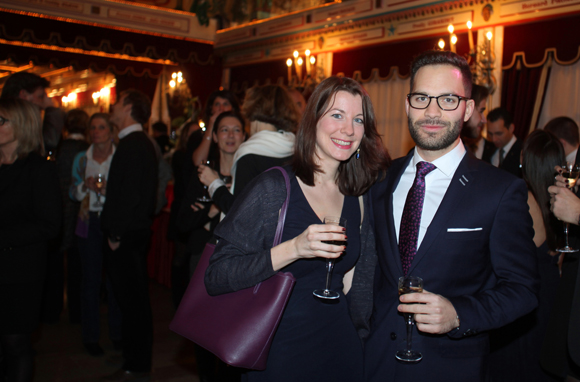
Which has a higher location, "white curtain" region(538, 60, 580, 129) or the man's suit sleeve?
"white curtain" region(538, 60, 580, 129)

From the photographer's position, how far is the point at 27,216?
2611 millimetres

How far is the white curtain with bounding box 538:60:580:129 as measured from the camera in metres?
6.21

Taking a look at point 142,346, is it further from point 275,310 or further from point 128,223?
point 275,310

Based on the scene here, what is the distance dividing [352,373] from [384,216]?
0.63 metres

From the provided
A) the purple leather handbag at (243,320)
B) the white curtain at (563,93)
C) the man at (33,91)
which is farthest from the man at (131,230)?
the white curtain at (563,93)

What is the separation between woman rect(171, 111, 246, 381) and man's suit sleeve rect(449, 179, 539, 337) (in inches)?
67.7

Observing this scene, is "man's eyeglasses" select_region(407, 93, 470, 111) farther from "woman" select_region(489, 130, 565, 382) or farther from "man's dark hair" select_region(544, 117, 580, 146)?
"man's dark hair" select_region(544, 117, 580, 146)

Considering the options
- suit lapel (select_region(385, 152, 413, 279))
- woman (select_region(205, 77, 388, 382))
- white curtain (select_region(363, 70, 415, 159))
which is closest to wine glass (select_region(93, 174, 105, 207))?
woman (select_region(205, 77, 388, 382))

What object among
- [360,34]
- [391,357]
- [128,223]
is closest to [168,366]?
[128,223]

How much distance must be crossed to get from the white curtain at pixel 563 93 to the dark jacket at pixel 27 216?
6.09 m

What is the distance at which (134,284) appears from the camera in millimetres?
3371

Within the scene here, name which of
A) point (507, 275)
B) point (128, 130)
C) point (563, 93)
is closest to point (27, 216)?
point (128, 130)

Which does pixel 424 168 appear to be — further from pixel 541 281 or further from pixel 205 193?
pixel 205 193

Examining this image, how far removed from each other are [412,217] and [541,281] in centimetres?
133
